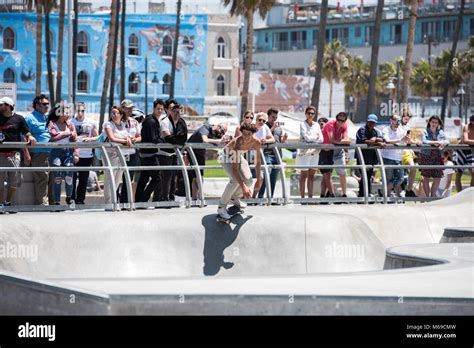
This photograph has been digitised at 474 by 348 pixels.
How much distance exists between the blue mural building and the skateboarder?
3084 inches

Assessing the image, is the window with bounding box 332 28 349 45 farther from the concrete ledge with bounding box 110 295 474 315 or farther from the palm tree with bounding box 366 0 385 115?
the concrete ledge with bounding box 110 295 474 315

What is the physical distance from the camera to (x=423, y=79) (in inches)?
4001

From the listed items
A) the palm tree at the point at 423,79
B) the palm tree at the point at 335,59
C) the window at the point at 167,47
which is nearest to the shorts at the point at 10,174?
the window at the point at 167,47

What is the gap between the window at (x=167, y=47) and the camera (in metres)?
102

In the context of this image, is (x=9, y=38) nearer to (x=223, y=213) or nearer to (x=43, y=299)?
(x=223, y=213)

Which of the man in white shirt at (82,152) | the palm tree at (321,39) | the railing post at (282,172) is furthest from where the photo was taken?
the palm tree at (321,39)

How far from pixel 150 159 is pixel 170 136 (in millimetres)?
661

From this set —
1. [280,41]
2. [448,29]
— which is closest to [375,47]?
[448,29]

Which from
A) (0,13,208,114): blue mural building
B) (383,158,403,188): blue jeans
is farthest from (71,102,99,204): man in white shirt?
(0,13,208,114): blue mural building

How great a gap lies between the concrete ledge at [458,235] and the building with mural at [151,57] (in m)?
79.4

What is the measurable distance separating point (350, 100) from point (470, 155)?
301 feet

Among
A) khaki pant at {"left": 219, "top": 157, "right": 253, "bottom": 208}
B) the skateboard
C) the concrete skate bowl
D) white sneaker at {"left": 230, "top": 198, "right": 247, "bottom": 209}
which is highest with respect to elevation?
khaki pant at {"left": 219, "top": 157, "right": 253, "bottom": 208}

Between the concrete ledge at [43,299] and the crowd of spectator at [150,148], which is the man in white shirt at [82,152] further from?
the concrete ledge at [43,299]

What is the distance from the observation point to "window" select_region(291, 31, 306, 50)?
5059 inches
